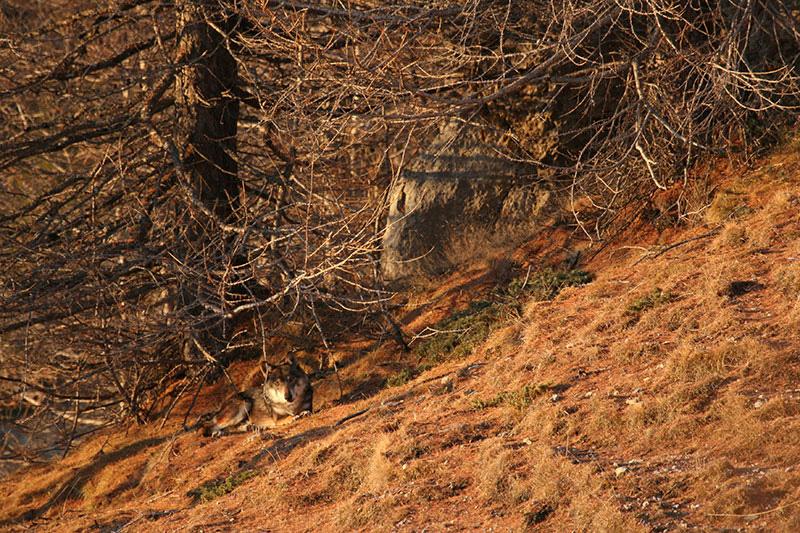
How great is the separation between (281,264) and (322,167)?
275 centimetres

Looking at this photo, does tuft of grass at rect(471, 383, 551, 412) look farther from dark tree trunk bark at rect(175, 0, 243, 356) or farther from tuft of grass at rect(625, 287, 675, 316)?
dark tree trunk bark at rect(175, 0, 243, 356)

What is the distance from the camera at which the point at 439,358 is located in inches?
423

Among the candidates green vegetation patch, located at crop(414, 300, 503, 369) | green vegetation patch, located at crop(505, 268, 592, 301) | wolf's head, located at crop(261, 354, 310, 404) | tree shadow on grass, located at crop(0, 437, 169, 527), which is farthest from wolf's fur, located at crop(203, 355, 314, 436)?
green vegetation patch, located at crop(505, 268, 592, 301)

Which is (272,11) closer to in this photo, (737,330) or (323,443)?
(323,443)

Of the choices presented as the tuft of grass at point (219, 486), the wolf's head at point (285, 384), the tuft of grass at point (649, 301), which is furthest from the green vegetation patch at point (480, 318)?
the tuft of grass at point (219, 486)

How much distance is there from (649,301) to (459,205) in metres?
4.17

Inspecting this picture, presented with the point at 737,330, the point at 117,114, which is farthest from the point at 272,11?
the point at 737,330

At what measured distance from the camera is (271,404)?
10.8 metres

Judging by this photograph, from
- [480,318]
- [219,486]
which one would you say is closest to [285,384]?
[219,486]

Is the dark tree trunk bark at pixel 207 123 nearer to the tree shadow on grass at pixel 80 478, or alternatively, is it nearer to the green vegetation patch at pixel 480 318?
the tree shadow on grass at pixel 80 478

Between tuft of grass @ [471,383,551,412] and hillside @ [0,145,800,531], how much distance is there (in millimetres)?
21

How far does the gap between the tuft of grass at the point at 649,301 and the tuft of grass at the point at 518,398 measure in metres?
1.39

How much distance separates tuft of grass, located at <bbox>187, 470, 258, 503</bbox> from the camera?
911 centimetres

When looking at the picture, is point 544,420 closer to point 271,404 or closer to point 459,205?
point 271,404
